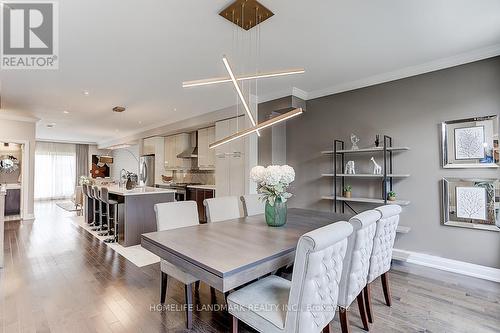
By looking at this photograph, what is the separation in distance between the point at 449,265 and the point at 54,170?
13419mm

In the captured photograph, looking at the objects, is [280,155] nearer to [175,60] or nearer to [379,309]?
[175,60]

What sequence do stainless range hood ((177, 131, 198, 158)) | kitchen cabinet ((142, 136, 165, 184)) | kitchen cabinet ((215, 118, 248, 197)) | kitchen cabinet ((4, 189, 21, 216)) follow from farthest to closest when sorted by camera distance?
kitchen cabinet ((142, 136, 165, 184))
stainless range hood ((177, 131, 198, 158))
kitchen cabinet ((4, 189, 21, 216))
kitchen cabinet ((215, 118, 248, 197))

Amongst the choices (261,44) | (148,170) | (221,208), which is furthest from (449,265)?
(148,170)

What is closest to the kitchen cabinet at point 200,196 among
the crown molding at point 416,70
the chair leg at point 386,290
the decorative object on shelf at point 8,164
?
the crown molding at point 416,70

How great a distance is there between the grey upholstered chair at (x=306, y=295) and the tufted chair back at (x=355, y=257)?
8.7 inches

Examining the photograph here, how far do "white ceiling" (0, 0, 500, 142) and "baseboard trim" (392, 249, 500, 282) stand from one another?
A: 247 cm

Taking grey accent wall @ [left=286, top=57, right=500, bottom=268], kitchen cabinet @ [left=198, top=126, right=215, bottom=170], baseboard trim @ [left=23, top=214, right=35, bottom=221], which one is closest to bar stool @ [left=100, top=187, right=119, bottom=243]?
kitchen cabinet @ [left=198, top=126, right=215, bottom=170]

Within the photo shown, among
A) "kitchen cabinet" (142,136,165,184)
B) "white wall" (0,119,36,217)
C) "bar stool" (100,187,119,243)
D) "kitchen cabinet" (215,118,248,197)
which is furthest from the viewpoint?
"kitchen cabinet" (142,136,165,184)

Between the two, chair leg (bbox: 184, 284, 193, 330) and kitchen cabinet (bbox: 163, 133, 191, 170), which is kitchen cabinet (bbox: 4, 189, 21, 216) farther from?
chair leg (bbox: 184, 284, 193, 330)

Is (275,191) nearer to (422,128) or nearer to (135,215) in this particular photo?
(422,128)

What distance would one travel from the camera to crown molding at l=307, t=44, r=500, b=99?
9.62 feet

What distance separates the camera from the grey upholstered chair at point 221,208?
8.85ft

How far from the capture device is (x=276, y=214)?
2.24 metres

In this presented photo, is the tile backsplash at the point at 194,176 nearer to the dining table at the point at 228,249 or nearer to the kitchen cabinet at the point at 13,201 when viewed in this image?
the kitchen cabinet at the point at 13,201
